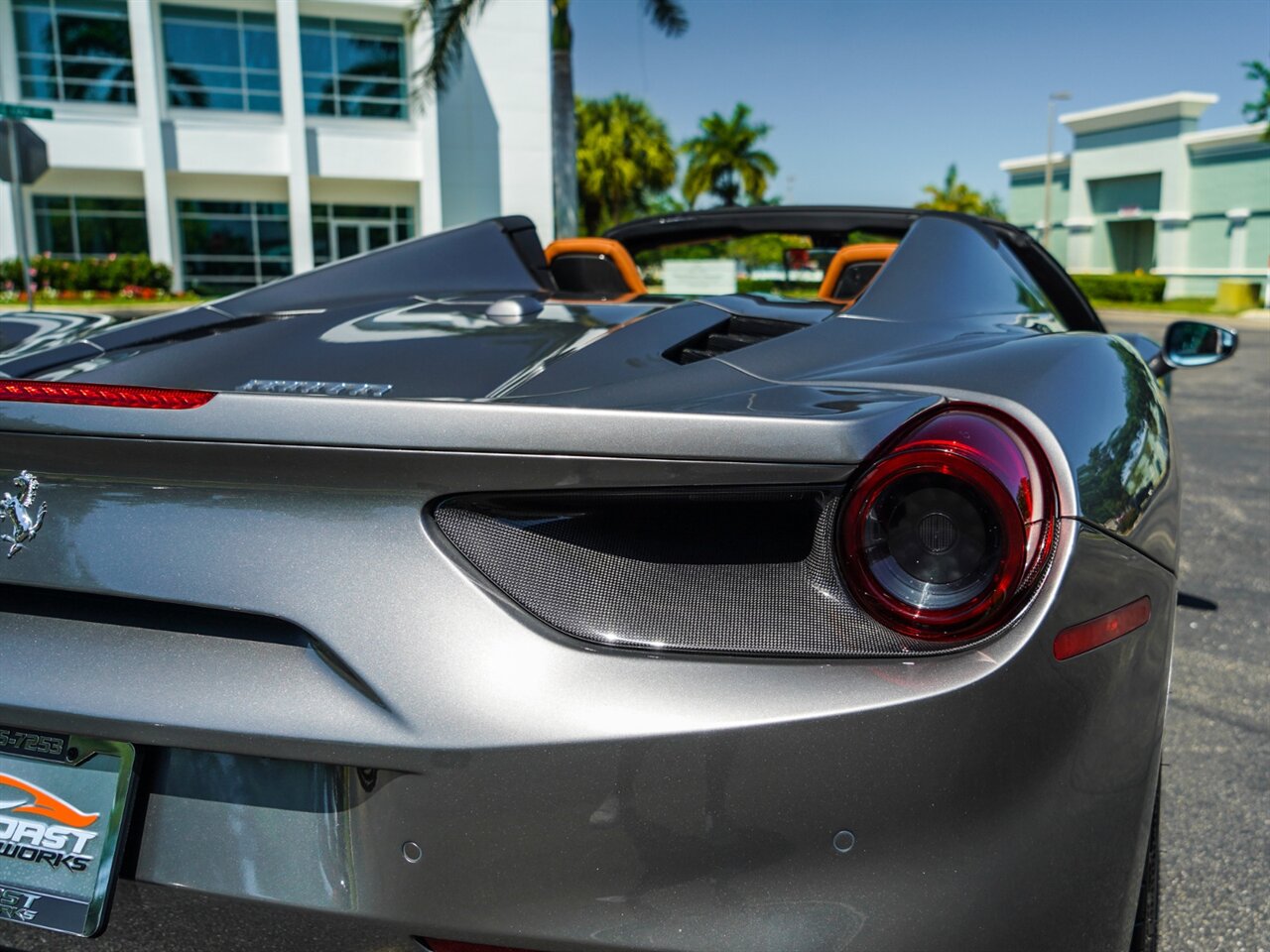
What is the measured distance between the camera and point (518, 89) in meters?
30.6

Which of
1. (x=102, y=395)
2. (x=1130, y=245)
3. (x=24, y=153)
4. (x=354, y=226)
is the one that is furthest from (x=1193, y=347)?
(x=1130, y=245)

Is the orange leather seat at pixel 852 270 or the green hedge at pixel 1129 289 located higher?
the orange leather seat at pixel 852 270

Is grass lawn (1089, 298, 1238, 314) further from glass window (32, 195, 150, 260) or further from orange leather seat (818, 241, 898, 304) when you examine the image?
orange leather seat (818, 241, 898, 304)

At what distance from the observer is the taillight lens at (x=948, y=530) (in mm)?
1074

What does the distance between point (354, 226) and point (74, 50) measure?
7.87m

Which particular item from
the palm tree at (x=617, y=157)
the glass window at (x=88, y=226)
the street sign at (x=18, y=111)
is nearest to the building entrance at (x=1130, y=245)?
the palm tree at (x=617, y=157)

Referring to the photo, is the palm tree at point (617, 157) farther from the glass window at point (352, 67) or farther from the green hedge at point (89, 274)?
the green hedge at point (89, 274)

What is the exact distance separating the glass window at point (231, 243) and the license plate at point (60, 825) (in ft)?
95.6

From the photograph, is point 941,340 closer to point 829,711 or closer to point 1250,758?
point 829,711

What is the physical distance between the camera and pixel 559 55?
53.8ft

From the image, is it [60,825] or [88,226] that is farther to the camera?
[88,226]

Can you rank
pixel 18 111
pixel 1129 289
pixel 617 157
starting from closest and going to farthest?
pixel 18 111
pixel 1129 289
pixel 617 157

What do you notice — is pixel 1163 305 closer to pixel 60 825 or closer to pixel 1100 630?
pixel 1100 630

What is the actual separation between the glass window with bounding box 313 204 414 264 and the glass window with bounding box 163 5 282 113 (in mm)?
3087
